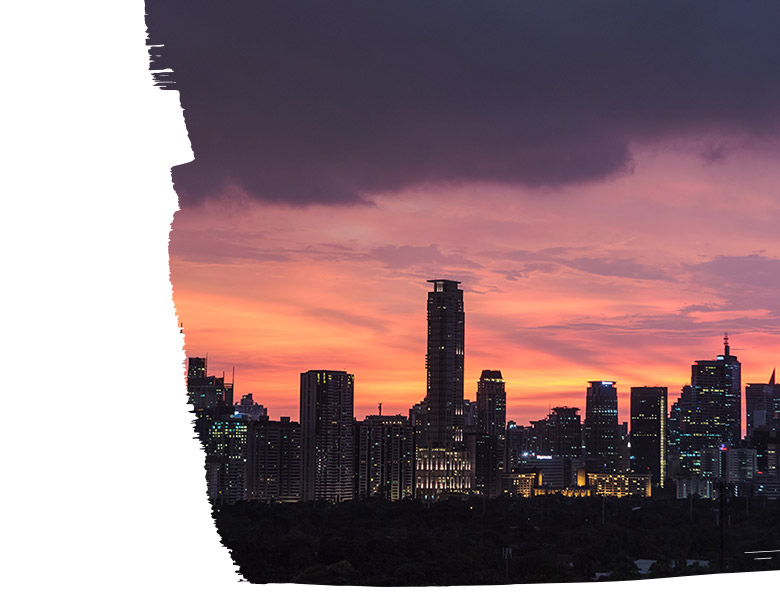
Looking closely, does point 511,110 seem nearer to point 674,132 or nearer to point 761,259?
point 674,132

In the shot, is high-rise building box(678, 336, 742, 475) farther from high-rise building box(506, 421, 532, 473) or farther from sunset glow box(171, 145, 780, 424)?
high-rise building box(506, 421, 532, 473)

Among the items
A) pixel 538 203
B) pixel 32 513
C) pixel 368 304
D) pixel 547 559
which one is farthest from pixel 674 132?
pixel 32 513

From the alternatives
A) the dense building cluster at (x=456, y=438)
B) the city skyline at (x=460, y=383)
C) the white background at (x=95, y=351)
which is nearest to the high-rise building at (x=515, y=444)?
the dense building cluster at (x=456, y=438)

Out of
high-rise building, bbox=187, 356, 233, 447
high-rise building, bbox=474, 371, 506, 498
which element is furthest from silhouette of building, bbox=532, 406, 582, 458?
high-rise building, bbox=187, 356, 233, 447

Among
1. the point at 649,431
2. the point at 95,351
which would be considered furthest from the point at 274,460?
the point at 649,431

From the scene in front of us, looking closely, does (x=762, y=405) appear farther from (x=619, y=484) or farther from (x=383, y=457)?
(x=619, y=484)
